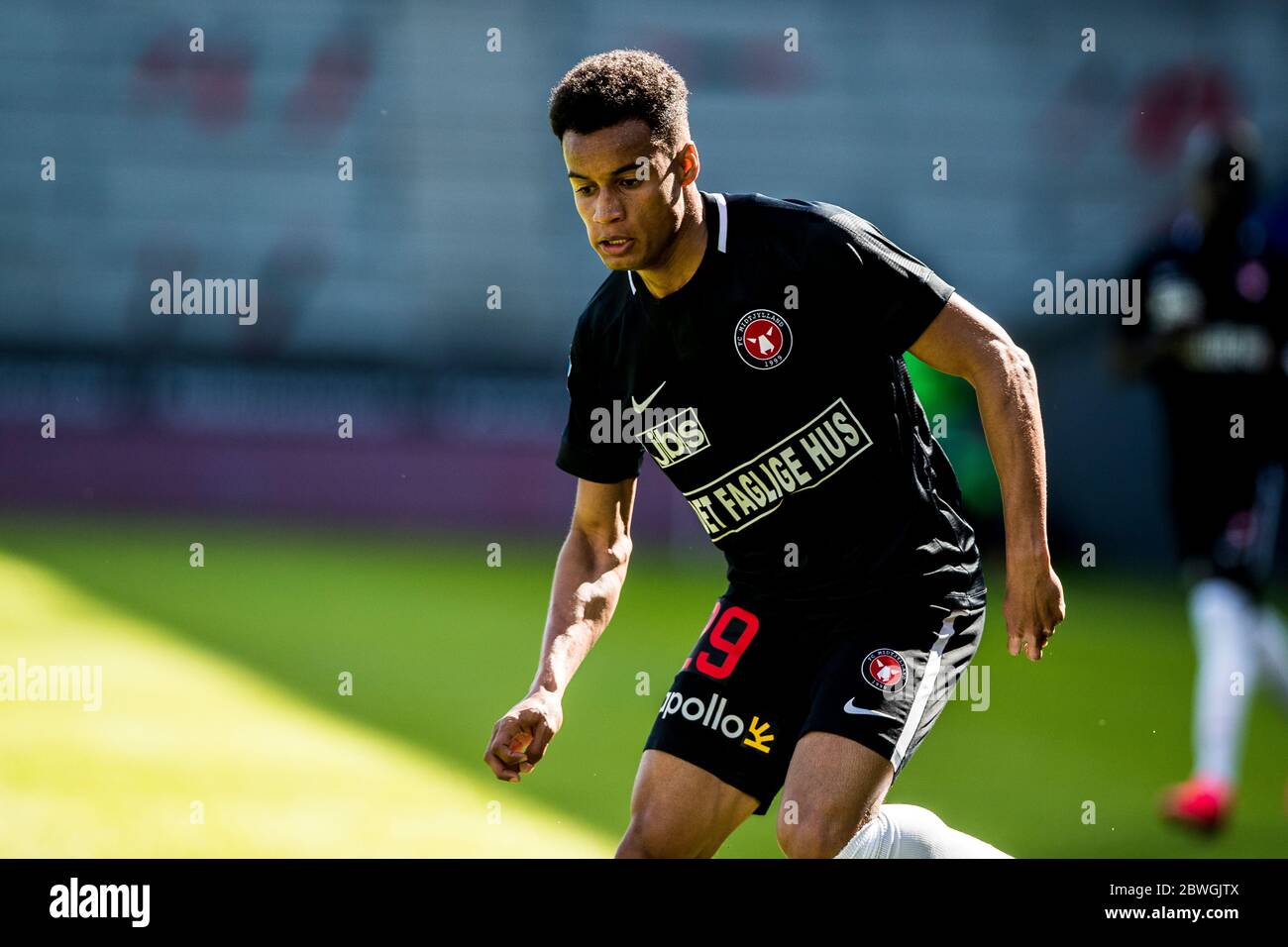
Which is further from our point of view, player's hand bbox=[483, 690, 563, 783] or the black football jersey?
the black football jersey

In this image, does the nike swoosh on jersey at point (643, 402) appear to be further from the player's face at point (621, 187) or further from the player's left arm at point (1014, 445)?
the player's left arm at point (1014, 445)

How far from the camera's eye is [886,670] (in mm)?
3205

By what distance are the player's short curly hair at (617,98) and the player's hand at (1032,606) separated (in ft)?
3.85

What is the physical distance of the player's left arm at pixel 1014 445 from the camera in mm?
2984

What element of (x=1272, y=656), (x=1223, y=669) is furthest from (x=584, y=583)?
(x=1272, y=656)

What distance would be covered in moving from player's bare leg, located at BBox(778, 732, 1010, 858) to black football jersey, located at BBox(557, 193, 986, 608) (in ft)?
1.23

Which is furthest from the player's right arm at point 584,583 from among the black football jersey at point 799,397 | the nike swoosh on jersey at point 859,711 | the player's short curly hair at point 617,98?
the player's short curly hair at point 617,98

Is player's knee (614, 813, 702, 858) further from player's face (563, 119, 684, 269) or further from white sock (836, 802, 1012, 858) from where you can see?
player's face (563, 119, 684, 269)

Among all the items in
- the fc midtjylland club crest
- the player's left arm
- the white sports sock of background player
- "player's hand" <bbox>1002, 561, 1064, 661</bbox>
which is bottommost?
the white sports sock of background player

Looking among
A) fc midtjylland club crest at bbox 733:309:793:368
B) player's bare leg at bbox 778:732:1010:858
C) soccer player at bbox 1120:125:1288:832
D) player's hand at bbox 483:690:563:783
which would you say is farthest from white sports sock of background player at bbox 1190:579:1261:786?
player's hand at bbox 483:690:563:783

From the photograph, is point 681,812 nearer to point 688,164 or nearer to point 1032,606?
point 1032,606

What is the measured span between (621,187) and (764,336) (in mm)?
459

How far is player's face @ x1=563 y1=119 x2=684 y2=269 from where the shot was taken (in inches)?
122

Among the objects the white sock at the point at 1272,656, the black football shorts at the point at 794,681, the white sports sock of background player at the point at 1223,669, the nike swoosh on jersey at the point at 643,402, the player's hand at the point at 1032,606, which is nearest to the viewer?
the player's hand at the point at 1032,606
